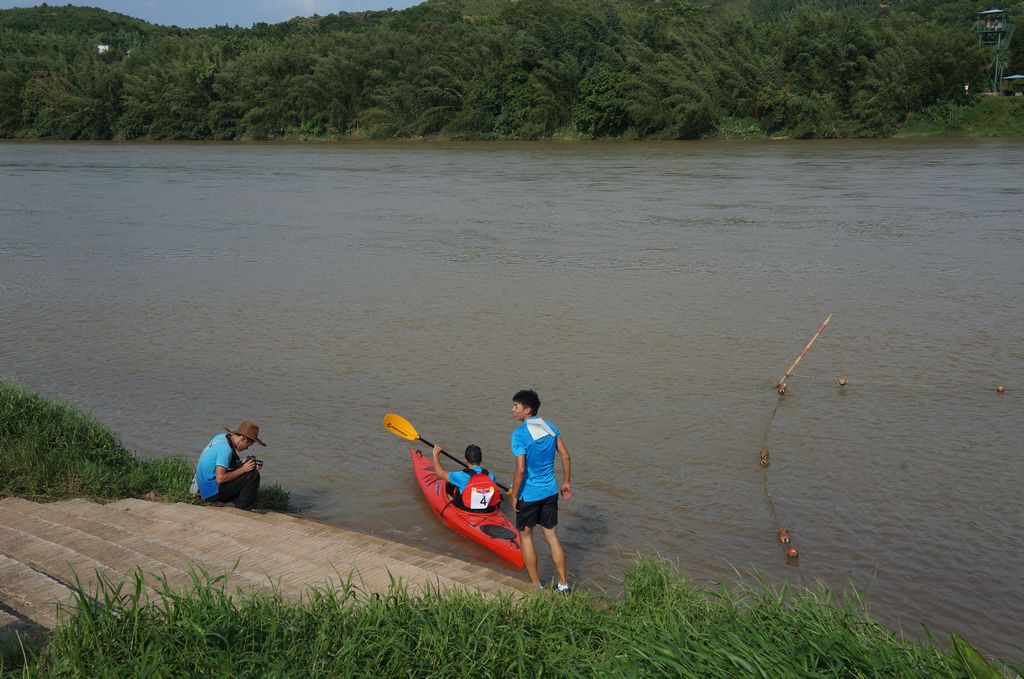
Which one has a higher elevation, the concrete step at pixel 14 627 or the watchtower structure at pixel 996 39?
the watchtower structure at pixel 996 39

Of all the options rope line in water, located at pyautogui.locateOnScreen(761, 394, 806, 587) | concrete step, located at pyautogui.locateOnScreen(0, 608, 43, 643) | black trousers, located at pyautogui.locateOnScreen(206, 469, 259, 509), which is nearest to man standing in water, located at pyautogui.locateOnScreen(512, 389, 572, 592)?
rope line in water, located at pyautogui.locateOnScreen(761, 394, 806, 587)

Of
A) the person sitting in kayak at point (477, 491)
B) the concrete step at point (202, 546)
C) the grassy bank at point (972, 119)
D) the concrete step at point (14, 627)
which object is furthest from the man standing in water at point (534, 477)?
the grassy bank at point (972, 119)

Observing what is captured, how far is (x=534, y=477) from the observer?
576cm

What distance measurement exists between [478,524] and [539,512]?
1.04m

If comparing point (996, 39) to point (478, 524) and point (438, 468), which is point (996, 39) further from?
point (478, 524)

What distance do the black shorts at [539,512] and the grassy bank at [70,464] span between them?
2097mm

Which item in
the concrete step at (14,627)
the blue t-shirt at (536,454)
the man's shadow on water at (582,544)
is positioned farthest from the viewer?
the man's shadow on water at (582,544)

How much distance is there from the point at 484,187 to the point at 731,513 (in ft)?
72.2

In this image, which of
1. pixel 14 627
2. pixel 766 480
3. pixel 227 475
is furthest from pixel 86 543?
pixel 766 480

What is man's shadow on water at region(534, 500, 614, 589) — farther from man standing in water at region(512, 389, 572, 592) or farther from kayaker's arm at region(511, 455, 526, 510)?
kayaker's arm at region(511, 455, 526, 510)

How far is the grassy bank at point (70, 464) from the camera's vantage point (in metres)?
6.36

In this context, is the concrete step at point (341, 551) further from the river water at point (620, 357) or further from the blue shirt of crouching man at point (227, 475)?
the river water at point (620, 357)

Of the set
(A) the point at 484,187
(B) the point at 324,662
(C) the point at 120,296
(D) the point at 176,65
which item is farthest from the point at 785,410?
(D) the point at 176,65

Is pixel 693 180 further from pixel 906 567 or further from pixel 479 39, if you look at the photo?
pixel 479 39
